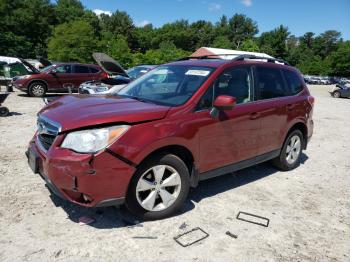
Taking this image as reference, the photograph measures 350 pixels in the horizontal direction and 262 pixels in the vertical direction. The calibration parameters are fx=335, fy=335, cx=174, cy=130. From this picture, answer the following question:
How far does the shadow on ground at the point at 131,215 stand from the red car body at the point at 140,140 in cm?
43

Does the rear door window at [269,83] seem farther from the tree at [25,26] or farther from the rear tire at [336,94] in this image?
the tree at [25,26]

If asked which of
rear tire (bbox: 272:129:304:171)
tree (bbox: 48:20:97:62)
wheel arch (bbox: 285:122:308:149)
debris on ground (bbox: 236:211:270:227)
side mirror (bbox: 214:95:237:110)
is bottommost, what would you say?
debris on ground (bbox: 236:211:270:227)

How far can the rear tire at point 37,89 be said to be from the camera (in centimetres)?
1545

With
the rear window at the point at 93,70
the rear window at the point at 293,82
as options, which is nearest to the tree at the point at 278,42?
the rear window at the point at 93,70

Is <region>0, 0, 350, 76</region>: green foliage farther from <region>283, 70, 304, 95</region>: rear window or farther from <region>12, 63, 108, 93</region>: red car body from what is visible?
<region>283, 70, 304, 95</region>: rear window

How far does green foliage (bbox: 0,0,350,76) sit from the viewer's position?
164 ft

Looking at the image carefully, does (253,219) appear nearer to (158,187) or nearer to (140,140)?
(158,187)

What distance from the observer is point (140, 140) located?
11.2ft

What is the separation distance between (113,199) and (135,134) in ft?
2.29

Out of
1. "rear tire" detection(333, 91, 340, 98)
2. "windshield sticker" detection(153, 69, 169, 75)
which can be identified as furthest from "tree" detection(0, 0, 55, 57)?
"windshield sticker" detection(153, 69, 169, 75)

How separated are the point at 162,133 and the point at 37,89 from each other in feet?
44.9

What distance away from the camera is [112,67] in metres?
11.7

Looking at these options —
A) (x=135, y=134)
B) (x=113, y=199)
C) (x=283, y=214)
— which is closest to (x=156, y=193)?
(x=113, y=199)

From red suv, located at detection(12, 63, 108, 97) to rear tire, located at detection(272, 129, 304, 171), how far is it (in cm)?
1203
